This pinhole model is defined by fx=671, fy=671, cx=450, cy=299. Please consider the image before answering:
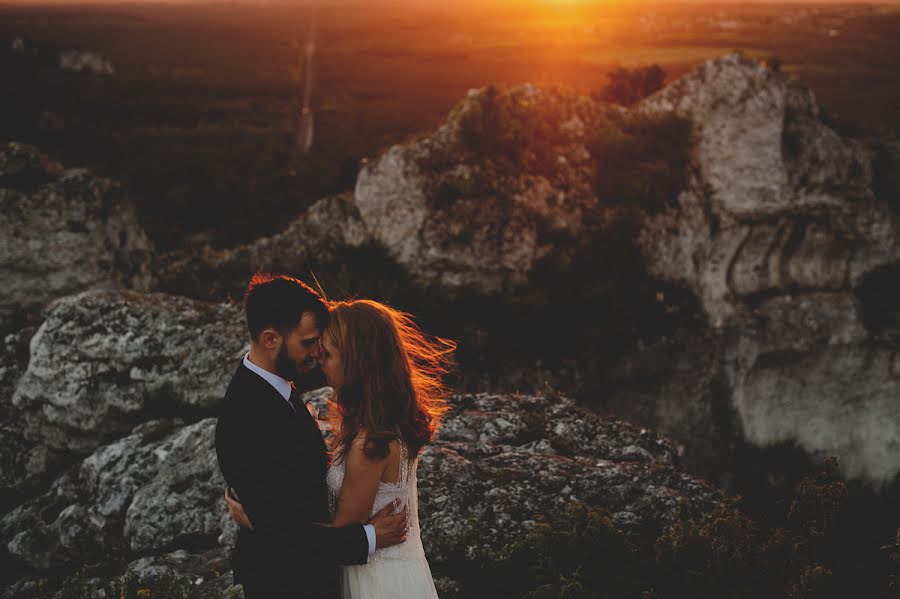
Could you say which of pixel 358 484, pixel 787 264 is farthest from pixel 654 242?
pixel 358 484

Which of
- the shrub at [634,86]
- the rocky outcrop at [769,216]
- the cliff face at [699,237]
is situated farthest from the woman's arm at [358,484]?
the shrub at [634,86]

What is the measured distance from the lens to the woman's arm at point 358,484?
3.76 m

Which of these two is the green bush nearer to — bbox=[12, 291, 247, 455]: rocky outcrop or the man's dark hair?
the man's dark hair

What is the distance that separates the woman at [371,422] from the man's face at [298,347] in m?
0.10

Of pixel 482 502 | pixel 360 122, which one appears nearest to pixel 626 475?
pixel 482 502

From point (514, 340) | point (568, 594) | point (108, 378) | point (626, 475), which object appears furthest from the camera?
point (514, 340)

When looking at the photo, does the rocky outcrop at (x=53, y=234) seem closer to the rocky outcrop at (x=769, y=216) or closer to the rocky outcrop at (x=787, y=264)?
the rocky outcrop at (x=787, y=264)

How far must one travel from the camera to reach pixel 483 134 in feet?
50.4

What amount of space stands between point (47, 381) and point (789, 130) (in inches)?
642

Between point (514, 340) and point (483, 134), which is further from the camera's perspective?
point (483, 134)

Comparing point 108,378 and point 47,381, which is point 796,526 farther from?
point 47,381

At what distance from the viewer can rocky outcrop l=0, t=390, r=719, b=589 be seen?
6578 millimetres

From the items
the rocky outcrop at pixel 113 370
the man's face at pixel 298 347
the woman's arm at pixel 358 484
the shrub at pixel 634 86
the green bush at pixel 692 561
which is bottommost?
the rocky outcrop at pixel 113 370

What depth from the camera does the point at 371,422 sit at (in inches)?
148
